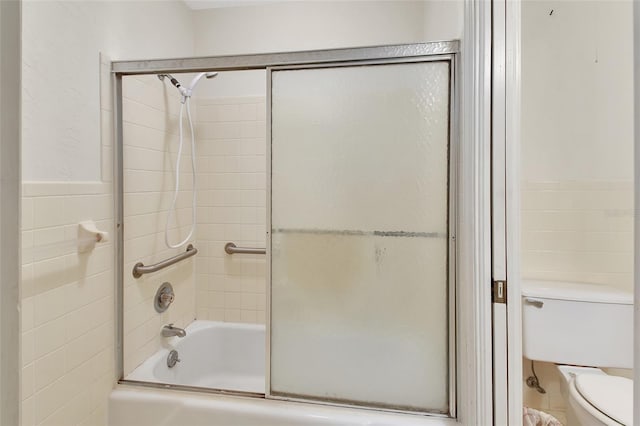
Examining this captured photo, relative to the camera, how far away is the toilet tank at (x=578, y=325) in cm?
134

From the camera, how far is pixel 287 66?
127 centimetres

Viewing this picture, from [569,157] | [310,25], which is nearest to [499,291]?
[569,157]

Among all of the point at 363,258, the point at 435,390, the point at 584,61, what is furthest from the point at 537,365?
the point at 584,61

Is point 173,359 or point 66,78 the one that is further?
point 173,359

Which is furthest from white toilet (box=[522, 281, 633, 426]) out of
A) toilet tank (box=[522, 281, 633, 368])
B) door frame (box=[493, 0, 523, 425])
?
door frame (box=[493, 0, 523, 425])

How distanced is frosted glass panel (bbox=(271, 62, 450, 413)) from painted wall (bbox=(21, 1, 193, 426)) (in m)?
0.68

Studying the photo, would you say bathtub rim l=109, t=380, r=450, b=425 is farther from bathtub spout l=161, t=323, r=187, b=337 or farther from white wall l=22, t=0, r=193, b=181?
white wall l=22, t=0, r=193, b=181

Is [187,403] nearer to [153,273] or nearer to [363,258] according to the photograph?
[153,273]

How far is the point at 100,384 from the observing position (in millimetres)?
1307

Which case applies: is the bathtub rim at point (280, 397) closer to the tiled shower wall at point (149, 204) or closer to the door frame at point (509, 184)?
the tiled shower wall at point (149, 204)

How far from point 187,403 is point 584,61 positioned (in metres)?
2.11

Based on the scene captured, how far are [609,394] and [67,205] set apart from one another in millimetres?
1982

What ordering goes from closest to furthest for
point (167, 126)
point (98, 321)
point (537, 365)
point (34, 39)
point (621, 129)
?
point (34, 39)
point (621, 129)
point (98, 321)
point (537, 365)
point (167, 126)
